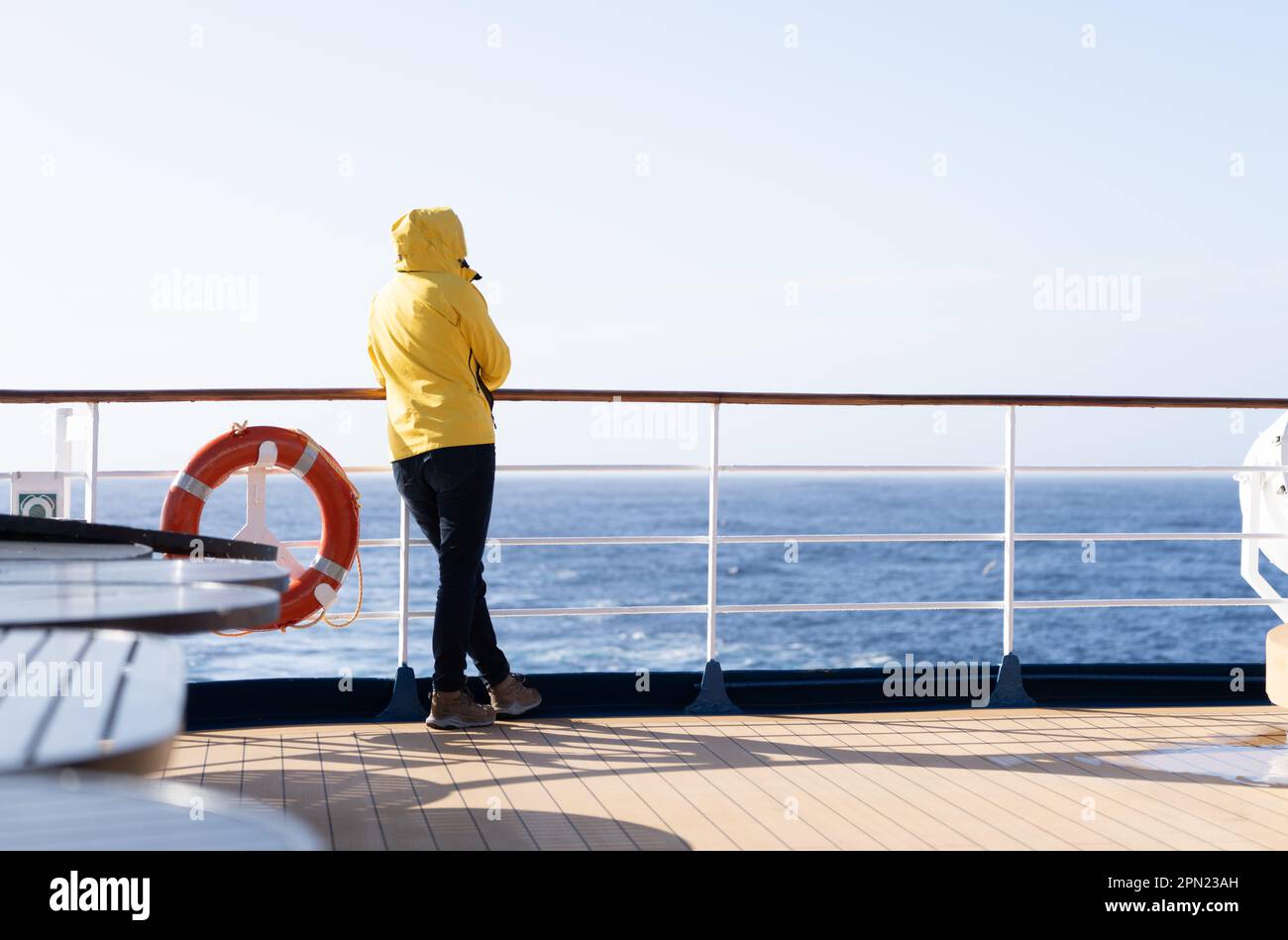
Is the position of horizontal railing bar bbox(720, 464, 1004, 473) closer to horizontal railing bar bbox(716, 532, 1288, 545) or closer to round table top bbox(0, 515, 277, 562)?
horizontal railing bar bbox(716, 532, 1288, 545)

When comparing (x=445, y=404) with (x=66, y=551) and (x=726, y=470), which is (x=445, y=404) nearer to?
(x=726, y=470)

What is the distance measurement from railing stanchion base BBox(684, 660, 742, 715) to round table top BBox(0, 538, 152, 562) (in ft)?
6.46

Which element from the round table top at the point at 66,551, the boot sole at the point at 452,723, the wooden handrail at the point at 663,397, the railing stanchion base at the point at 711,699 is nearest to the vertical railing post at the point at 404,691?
the boot sole at the point at 452,723

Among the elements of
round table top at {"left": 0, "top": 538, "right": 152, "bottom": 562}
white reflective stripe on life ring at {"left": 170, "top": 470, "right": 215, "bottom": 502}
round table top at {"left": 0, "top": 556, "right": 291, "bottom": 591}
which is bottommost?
round table top at {"left": 0, "top": 556, "right": 291, "bottom": 591}

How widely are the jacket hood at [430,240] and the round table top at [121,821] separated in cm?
216

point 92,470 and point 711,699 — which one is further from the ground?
point 92,470

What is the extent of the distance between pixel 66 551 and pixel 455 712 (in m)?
1.65

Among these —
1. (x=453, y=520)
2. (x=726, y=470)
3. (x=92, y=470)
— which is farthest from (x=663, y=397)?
(x=92, y=470)

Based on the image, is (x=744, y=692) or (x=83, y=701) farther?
(x=744, y=692)

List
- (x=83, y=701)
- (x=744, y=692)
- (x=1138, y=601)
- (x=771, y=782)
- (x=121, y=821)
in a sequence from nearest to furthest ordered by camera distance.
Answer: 1. (x=121, y=821)
2. (x=83, y=701)
3. (x=771, y=782)
4. (x=744, y=692)
5. (x=1138, y=601)

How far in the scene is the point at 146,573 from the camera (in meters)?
1.30

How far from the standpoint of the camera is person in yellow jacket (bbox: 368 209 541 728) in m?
2.97

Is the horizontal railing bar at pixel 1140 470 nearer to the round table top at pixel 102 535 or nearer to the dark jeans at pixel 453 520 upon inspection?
the dark jeans at pixel 453 520

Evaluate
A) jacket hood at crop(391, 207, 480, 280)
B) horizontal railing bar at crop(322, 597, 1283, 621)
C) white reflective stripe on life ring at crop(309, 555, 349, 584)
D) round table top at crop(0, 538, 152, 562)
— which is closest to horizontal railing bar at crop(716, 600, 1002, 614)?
horizontal railing bar at crop(322, 597, 1283, 621)
